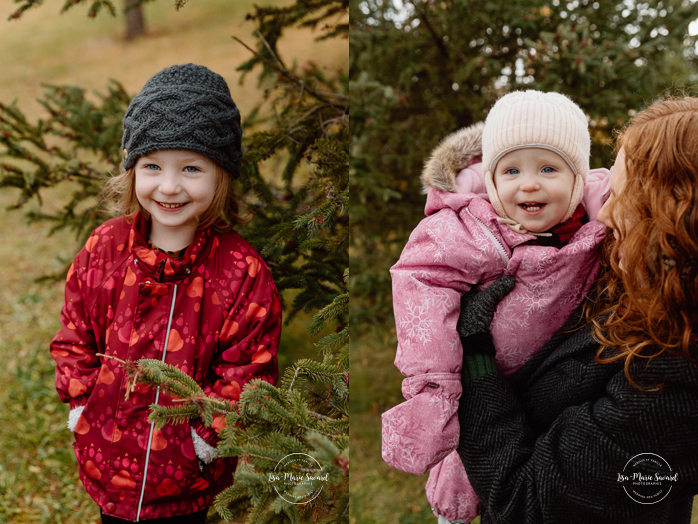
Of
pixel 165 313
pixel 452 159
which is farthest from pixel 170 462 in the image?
pixel 452 159

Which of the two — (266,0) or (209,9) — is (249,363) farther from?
(209,9)

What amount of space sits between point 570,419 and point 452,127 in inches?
92.1

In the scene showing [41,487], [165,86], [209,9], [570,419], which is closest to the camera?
[570,419]

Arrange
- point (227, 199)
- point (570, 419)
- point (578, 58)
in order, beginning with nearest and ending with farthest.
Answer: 1. point (570, 419)
2. point (227, 199)
3. point (578, 58)

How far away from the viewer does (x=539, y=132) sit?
5.06ft

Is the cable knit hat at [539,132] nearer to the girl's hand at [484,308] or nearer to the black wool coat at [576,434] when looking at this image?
the girl's hand at [484,308]

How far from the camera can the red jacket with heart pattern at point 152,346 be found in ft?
6.01

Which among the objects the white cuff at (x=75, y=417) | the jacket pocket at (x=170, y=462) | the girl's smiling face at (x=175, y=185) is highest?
the girl's smiling face at (x=175, y=185)

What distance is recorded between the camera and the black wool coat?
52.1 inches

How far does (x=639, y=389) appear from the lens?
1.33m

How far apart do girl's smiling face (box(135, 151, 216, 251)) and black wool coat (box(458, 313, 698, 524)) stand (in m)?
1.09

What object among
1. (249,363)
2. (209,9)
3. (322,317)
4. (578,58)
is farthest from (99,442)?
(209,9)

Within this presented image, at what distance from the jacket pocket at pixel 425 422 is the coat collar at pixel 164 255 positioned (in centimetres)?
87

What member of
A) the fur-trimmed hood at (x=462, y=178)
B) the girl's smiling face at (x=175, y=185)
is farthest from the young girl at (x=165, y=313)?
the fur-trimmed hood at (x=462, y=178)
